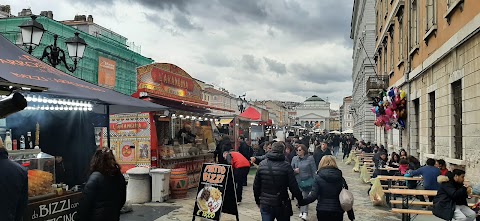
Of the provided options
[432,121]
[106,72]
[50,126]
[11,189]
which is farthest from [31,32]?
[106,72]

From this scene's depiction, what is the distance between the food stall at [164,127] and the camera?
40.8 feet

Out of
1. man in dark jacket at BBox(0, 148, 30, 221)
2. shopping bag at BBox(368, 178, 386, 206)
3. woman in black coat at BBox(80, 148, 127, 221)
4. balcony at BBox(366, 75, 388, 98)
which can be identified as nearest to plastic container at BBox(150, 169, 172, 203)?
Result: shopping bag at BBox(368, 178, 386, 206)

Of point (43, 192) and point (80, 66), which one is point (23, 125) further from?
point (80, 66)

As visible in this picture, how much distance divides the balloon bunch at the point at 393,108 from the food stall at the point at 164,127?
7.66 meters

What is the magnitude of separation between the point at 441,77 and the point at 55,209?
10.3 metres

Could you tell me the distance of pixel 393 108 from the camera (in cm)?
1741

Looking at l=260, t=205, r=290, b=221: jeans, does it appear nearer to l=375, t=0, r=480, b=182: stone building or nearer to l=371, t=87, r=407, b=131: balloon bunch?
l=375, t=0, r=480, b=182: stone building

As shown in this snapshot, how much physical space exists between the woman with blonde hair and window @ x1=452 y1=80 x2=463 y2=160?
551 centimetres

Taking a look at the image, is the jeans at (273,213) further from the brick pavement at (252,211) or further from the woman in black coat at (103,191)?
the brick pavement at (252,211)

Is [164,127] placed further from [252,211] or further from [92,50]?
[92,50]

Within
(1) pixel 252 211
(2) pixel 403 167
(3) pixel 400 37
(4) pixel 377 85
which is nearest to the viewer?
(1) pixel 252 211

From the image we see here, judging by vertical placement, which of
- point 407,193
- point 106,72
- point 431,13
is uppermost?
point 106,72

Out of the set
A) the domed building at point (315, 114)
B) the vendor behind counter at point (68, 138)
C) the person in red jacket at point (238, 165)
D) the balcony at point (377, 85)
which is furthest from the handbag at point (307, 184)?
the domed building at point (315, 114)

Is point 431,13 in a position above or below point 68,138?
above
